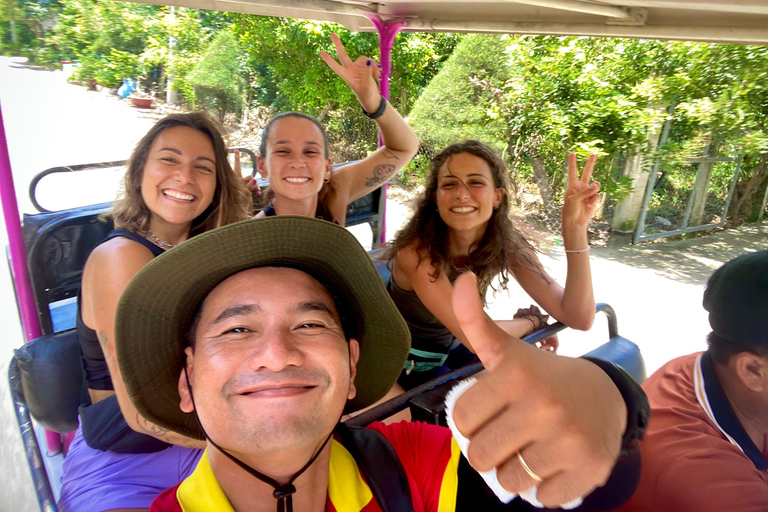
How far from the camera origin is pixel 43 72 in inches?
544

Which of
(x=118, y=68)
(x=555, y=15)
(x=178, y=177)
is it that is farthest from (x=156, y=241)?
(x=118, y=68)

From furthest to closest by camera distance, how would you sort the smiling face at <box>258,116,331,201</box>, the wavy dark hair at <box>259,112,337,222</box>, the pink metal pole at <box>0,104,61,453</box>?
the wavy dark hair at <box>259,112,337,222</box>
the smiling face at <box>258,116,331,201</box>
the pink metal pole at <box>0,104,61,453</box>

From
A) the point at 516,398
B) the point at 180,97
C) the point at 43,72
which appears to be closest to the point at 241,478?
the point at 516,398

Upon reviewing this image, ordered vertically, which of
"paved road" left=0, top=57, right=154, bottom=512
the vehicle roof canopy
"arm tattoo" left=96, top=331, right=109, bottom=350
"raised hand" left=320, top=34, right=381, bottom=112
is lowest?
"paved road" left=0, top=57, right=154, bottom=512

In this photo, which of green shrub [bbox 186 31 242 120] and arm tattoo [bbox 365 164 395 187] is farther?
green shrub [bbox 186 31 242 120]

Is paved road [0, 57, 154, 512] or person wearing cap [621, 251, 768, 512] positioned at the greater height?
person wearing cap [621, 251, 768, 512]

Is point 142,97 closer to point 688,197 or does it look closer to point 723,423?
point 688,197

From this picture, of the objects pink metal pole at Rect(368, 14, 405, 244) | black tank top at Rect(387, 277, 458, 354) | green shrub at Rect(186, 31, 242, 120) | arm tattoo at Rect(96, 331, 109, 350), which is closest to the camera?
arm tattoo at Rect(96, 331, 109, 350)

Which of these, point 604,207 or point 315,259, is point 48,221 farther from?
point 604,207

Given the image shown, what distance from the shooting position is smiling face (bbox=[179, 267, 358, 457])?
2.95 ft

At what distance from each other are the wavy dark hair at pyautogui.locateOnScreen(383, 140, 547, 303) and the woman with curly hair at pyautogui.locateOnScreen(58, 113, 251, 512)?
873 millimetres

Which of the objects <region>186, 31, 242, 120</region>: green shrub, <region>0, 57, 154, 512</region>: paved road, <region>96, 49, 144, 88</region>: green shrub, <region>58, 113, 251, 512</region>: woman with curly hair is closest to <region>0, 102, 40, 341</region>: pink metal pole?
<region>58, 113, 251, 512</region>: woman with curly hair

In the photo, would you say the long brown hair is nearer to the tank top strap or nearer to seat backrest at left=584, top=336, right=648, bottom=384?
the tank top strap

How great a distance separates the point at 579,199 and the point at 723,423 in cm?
135
